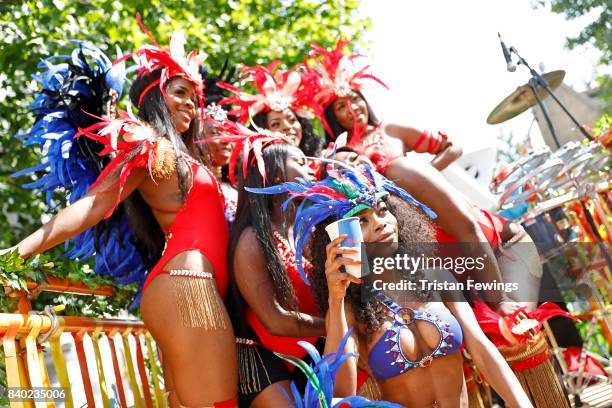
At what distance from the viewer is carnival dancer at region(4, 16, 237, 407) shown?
2494 mm

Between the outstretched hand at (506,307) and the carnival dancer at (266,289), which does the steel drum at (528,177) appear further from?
the carnival dancer at (266,289)

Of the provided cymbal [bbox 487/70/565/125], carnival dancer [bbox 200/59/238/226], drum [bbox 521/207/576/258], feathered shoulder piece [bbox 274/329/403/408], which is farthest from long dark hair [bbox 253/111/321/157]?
cymbal [bbox 487/70/565/125]

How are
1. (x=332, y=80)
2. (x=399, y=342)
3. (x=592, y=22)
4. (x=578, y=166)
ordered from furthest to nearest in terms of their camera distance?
1. (x=592, y=22)
2. (x=578, y=166)
3. (x=332, y=80)
4. (x=399, y=342)

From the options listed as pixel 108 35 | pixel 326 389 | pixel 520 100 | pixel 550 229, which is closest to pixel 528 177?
pixel 550 229

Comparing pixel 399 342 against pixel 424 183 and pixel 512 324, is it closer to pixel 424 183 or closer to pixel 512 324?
pixel 512 324

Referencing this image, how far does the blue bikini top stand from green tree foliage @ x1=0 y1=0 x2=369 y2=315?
1.28 meters

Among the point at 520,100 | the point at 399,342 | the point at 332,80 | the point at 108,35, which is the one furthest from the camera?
the point at 108,35

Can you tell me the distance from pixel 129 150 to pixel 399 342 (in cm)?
132

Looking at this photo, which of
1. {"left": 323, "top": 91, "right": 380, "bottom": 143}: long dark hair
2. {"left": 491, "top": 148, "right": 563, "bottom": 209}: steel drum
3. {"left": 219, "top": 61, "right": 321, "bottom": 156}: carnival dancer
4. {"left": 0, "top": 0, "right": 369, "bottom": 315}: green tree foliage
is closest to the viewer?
{"left": 219, "top": 61, "right": 321, "bottom": 156}: carnival dancer

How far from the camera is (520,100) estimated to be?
511cm

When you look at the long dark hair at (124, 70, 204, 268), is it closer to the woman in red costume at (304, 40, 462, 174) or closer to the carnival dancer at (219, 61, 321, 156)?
the carnival dancer at (219, 61, 321, 156)

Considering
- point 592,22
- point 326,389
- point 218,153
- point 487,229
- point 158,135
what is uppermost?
point 592,22

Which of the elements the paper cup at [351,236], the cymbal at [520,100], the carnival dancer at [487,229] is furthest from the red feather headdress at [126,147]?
the cymbal at [520,100]

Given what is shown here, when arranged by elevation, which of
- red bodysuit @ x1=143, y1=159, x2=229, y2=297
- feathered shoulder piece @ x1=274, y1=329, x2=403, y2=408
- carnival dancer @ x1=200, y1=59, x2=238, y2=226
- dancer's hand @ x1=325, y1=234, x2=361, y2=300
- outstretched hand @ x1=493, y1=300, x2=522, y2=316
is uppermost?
carnival dancer @ x1=200, y1=59, x2=238, y2=226
